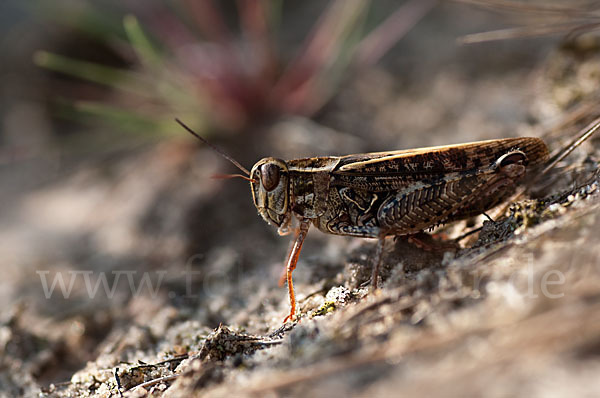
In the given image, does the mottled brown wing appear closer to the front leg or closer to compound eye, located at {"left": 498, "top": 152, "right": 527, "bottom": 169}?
compound eye, located at {"left": 498, "top": 152, "right": 527, "bottom": 169}

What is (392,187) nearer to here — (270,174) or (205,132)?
(270,174)

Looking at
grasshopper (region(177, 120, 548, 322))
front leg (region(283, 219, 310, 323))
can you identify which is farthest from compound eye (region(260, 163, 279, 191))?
front leg (region(283, 219, 310, 323))

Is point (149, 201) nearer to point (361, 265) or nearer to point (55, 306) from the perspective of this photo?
point (55, 306)

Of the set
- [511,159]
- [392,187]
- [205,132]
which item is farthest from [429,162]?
[205,132]

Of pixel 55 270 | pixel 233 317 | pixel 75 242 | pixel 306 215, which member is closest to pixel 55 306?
pixel 55 270

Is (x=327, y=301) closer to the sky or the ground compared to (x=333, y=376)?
closer to the sky

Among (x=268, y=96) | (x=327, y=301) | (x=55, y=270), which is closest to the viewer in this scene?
(x=327, y=301)

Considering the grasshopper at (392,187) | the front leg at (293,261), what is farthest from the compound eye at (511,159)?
the front leg at (293,261)
